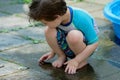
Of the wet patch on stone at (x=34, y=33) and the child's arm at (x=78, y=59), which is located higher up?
the child's arm at (x=78, y=59)

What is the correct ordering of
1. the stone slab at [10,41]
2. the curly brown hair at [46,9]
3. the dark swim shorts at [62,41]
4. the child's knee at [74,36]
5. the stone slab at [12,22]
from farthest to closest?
the stone slab at [12,22] < the stone slab at [10,41] < the dark swim shorts at [62,41] < the child's knee at [74,36] < the curly brown hair at [46,9]

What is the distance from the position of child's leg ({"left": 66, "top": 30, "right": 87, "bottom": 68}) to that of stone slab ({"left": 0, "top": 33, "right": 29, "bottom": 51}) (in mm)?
857

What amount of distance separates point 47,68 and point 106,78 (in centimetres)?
51

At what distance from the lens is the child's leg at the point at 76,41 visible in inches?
109

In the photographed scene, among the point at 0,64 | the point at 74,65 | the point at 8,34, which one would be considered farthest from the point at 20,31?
the point at 74,65

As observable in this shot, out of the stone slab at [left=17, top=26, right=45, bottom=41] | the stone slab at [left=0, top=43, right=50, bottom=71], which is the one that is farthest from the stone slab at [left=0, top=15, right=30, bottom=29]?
the stone slab at [left=0, top=43, right=50, bottom=71]

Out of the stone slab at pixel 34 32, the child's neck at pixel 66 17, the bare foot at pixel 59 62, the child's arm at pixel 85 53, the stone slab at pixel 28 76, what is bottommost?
the stone slab at pixel 34 32

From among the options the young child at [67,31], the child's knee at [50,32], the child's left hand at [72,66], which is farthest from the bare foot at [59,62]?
the child's knee at [50,32]

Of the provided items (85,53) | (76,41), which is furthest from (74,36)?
(85,53)

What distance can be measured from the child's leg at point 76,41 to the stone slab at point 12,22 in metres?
1.49

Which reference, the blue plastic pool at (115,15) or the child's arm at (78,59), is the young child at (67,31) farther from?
the blue plastic pool at (115,15)

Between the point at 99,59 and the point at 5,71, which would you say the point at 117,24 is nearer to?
the point at 99,59

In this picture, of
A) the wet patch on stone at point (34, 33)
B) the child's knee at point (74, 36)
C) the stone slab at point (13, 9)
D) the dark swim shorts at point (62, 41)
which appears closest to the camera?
the child's knee at point (74, 36)

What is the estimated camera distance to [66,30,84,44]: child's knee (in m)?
2.77
